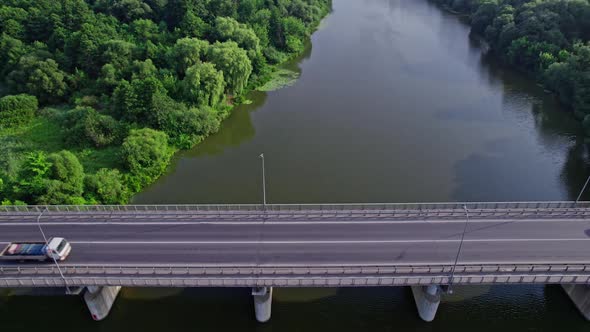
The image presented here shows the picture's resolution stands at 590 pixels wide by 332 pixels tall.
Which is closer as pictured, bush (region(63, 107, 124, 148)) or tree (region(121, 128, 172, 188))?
tree (region(121, 128, 172, 188))

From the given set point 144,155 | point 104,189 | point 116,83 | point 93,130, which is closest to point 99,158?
point 93,130

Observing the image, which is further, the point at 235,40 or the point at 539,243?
the point at 235,40

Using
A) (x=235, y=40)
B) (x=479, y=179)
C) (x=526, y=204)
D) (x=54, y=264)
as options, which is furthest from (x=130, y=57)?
(x=526, y=204)

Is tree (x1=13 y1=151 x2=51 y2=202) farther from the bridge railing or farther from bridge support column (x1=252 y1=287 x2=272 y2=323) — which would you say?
bridge support column (x1=252 y1=287 x2=272 y2=323)

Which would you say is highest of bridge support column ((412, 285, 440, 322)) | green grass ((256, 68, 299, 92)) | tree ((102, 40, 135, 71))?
tree ((102, 40, 135, 71))

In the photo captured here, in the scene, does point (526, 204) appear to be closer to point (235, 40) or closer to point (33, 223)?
point (33, 223)

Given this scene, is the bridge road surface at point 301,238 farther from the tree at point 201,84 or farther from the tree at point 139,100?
the tree at point 201,84

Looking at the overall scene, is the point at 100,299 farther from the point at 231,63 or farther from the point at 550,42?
the point at 550,42

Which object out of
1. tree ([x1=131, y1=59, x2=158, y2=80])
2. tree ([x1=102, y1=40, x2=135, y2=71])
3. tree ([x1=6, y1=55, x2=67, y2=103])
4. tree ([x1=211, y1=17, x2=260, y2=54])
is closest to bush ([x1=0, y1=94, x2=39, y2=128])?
tree ([x1=6, y1=55, x2=67, y2=103])
